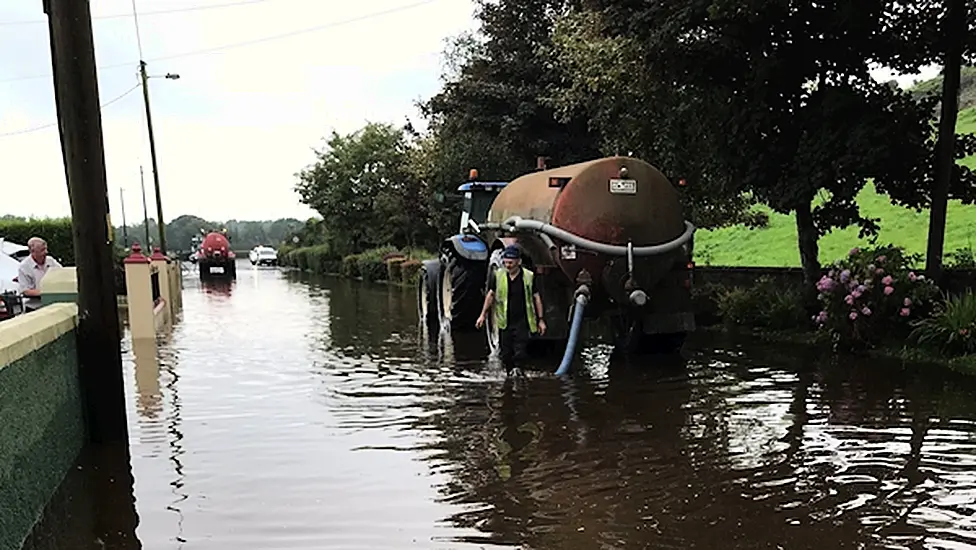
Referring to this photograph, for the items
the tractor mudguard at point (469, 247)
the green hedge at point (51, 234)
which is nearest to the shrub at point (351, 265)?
the green hedge at point (51, 234)

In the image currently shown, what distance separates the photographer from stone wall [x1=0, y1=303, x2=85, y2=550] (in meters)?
4.46

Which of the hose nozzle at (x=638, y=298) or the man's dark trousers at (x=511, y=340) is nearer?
the man's dark trousers at (x=511, y=340)

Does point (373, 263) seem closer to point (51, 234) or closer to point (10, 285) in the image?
point (51, 234)

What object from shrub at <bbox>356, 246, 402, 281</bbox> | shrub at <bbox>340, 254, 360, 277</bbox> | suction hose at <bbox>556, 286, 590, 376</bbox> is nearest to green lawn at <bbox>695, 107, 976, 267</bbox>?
suction hose at <bbox>556, 286, 590, 376</bbox>

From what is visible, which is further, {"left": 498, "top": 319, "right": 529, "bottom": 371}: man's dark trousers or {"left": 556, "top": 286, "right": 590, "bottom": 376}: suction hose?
{"left": 556, "top": 286, "right": 590, "bottom": 376}: suction hose

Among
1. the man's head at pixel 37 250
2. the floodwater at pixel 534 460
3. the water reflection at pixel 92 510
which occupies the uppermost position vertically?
the man's head at pixel 37 250

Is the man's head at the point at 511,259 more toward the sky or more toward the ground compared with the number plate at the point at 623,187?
more toward the ground

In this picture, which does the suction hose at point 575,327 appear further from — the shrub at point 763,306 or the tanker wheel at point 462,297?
the shrub at point 763,306

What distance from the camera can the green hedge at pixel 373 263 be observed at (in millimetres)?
28795

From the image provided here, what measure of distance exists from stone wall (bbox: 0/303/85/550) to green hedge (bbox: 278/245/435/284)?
69.6 feet

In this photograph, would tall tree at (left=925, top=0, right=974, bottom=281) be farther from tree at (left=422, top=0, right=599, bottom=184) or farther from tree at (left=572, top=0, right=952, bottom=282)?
tree at (left=422, top=0, right=599, bottom=184)

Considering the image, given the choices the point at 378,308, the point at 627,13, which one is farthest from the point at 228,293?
the point at 627,13

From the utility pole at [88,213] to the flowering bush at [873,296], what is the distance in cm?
819

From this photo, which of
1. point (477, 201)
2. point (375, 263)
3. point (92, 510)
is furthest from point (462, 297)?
point (375, 263)
